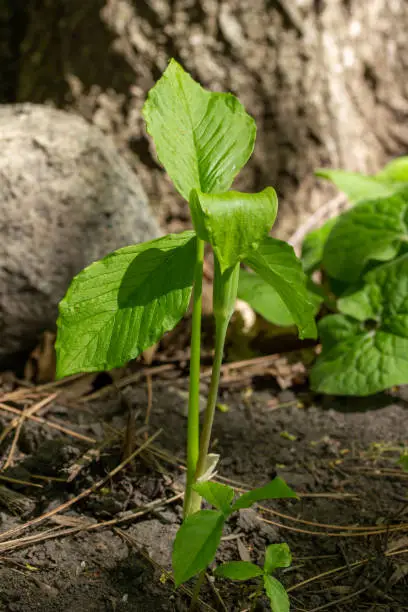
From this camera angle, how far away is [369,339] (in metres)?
1.97

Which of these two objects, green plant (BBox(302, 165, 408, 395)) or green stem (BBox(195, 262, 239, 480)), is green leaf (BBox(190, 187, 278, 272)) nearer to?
green stem (BBox(195, 262, 239, 480))

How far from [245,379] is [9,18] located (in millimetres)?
1974

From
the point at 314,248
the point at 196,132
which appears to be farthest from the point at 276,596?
the point at 314,248

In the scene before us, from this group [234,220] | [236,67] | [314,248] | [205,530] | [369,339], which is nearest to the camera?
[234,220]

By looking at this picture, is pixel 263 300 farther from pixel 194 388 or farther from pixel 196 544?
pixel 196 544

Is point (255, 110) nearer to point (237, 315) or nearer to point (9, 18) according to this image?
point (237, 315)

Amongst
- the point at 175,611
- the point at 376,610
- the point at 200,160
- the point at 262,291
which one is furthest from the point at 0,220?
the point at 376,610

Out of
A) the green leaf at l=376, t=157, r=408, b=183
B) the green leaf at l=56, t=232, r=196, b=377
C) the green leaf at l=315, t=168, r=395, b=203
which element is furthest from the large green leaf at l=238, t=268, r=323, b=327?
the green leaf at l=56, t=232, r=196, b=377

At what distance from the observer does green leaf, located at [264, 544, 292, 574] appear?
3.76 feet

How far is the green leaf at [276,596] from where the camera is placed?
3.59 ft

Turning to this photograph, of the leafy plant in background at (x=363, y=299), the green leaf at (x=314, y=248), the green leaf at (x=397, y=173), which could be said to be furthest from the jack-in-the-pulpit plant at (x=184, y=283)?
the green leaf at (x=397, y=173)

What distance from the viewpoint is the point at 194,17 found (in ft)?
8.40

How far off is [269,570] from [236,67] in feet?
6.73

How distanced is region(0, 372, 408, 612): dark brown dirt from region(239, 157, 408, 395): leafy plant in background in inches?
4.7
